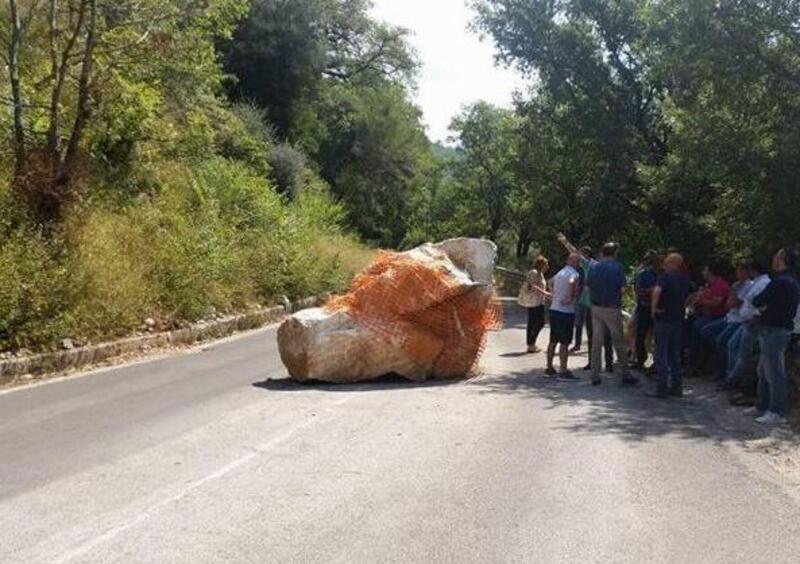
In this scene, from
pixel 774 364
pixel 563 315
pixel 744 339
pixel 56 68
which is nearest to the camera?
pixel 774 364

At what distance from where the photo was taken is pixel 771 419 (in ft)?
33.2

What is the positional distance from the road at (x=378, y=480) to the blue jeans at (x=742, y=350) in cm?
71

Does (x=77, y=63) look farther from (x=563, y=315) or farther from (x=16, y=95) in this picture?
Answer: (x=563, y=315)

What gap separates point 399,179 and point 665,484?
158 ft

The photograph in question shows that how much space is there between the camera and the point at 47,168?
55.5ft

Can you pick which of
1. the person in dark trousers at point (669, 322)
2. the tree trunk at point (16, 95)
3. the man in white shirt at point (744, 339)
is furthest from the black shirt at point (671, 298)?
the tree trunk at point (16, 95)

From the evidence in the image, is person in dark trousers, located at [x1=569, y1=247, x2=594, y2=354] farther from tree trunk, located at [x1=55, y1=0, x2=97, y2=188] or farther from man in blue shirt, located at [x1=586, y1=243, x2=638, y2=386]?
tree trunk, located at [x1=55, y1=0, x2=97, y2=188]

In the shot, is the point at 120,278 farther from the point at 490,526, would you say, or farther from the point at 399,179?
the point at 399,179

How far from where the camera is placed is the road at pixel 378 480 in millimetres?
5574

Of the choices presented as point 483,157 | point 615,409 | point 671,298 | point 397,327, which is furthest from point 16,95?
point 483,157

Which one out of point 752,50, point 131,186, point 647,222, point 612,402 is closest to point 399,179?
point 647,222

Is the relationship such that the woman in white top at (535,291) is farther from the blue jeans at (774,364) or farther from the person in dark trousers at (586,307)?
the blue jeans at (774,364)

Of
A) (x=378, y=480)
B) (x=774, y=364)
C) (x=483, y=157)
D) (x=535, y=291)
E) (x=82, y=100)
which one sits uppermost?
(x=483, y=157)

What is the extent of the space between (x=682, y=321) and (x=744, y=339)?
0.83 meters
